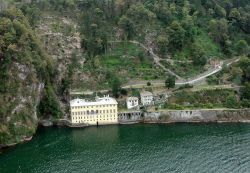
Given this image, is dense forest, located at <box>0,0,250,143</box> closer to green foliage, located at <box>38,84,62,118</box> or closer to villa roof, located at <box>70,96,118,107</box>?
green foliage, located at <box>38,84,62,118</box>

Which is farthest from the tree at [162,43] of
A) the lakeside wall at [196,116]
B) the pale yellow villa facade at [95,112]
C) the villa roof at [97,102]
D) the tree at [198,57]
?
the pale yellow villa facade at [95,112]

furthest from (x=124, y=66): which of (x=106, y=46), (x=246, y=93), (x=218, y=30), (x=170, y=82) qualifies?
(x=218, y=30)

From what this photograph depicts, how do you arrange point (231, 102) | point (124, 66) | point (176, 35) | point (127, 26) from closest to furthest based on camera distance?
point (231, 102)
point (124, 66)
point (176, 35)
point (127, 26)

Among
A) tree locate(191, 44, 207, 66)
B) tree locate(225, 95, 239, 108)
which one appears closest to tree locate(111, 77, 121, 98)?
tree locate(191, 44, 207, 66)

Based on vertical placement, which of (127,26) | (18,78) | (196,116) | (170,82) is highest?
(127,26)

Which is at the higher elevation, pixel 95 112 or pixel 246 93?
pixel 246 93

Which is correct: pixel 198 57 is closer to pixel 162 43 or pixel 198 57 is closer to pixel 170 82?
pixel 162 43

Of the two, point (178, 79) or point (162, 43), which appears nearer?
point (178, 79)
